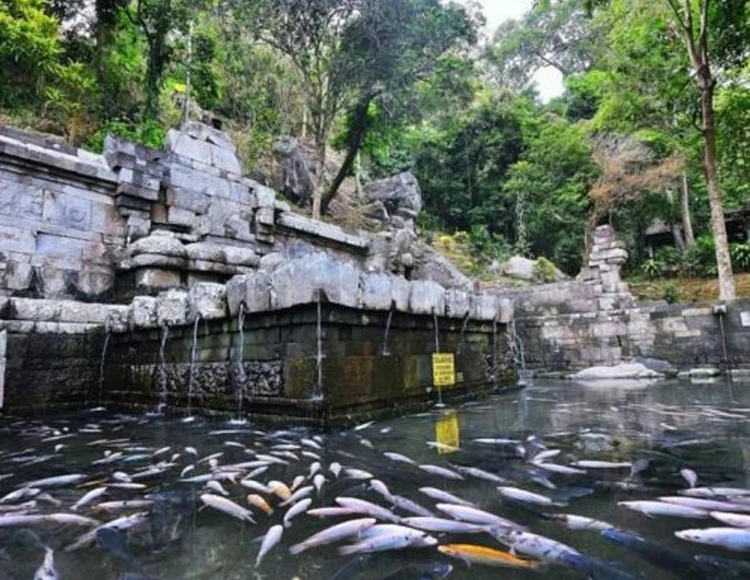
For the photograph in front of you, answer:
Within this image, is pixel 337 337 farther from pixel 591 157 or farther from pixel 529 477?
pixel 591 157

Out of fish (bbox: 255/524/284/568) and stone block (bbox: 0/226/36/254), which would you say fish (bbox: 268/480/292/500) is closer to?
fish (bbox: 255/524/284/568)

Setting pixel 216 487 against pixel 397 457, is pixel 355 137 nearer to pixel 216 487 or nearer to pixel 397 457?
pixel 397 457

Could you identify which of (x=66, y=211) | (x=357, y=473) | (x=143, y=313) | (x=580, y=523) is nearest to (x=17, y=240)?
(x=66, y=211)

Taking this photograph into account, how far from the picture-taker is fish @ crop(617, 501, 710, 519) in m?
1.58

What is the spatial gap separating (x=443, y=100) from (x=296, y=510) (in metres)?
16.9

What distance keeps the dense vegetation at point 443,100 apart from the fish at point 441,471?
33.3 ft

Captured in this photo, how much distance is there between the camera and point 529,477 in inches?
82.3

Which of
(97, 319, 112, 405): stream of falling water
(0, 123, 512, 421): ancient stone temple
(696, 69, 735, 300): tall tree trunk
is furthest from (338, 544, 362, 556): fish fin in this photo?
(696, 69, 735, 300): tall tree trunk

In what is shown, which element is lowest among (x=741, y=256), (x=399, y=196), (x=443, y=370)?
(x=443, y=370)

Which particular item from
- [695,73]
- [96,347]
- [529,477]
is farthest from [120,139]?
[695,73]

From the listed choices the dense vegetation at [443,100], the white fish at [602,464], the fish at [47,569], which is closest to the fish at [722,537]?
the white fish at [602,464]

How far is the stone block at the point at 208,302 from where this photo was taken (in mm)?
4090

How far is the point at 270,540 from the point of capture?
1459 mm

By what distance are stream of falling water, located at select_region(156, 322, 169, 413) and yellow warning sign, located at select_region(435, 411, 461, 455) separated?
273cm
